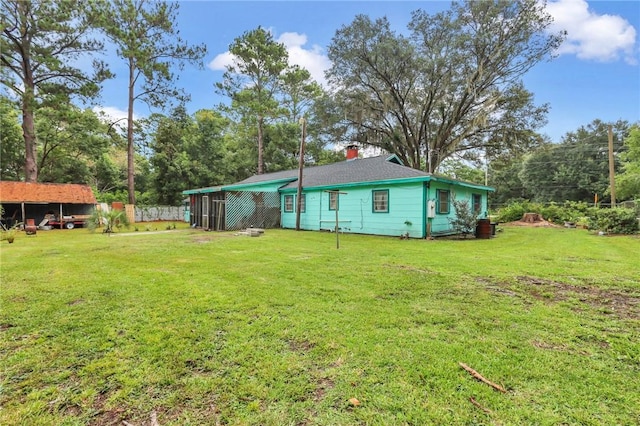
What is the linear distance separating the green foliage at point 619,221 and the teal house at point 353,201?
420 cm

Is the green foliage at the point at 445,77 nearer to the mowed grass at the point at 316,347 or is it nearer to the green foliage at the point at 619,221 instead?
the green foliage at the point at 619,221

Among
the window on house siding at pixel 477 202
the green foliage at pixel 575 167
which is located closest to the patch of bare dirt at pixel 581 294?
the window on house siding at pixel 477 202

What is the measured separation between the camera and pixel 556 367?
206cm

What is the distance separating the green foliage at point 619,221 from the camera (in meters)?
11.1

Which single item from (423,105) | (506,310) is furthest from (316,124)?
(506,310)

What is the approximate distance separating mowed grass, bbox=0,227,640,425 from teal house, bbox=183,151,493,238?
5800 millimetres

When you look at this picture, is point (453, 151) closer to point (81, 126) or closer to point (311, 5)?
point (311, 5)

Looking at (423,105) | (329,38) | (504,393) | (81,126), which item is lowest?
(504,393)

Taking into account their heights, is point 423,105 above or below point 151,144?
above

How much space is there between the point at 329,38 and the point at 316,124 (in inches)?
218

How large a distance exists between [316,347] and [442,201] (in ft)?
32.5

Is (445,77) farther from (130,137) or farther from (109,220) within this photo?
(130,137)

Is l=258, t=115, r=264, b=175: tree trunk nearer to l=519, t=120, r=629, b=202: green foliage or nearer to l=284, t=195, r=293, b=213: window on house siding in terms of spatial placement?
l=284, t=195, r=293, b=213: window on house siding

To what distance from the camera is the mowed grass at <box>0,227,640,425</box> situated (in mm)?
1661
